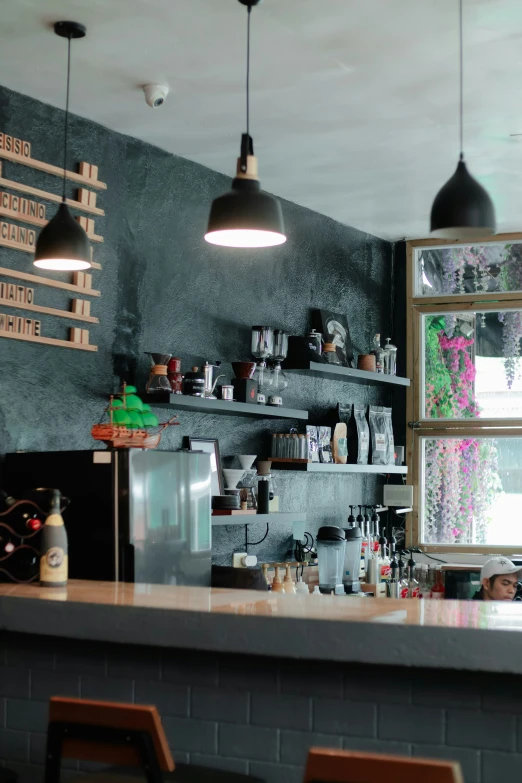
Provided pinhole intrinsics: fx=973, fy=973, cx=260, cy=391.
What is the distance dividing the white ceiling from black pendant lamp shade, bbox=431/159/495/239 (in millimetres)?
844

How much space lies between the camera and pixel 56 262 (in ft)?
12.6

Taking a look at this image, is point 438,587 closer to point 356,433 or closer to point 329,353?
point 356,433

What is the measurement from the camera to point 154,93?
426cm

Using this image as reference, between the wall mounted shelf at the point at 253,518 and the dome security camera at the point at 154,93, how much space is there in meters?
2.01

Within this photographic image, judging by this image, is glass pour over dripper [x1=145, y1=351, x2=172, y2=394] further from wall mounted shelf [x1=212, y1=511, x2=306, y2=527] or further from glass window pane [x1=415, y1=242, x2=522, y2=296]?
glass window pane [x1=415, y1=242, x2=522, y2=296]

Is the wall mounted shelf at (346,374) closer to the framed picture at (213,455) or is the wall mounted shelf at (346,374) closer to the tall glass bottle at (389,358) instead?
the tall glass bottle at (389,358)

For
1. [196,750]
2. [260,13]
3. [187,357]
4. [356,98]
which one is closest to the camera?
[196,750]

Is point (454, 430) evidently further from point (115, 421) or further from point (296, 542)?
point (115, 421)

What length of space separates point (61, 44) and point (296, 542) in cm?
343

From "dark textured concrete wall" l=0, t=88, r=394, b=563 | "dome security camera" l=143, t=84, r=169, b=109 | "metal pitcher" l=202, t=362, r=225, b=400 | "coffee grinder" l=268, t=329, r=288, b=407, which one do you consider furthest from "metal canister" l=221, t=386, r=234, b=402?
"dome security camera" l=143, t=84, r=169, b=109

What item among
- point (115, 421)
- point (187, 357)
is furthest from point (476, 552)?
point (115, 421)

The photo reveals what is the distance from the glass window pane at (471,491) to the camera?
6992 millimetres

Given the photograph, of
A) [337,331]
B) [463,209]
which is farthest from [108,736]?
[337,331]

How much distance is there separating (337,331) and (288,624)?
4.24 metres
